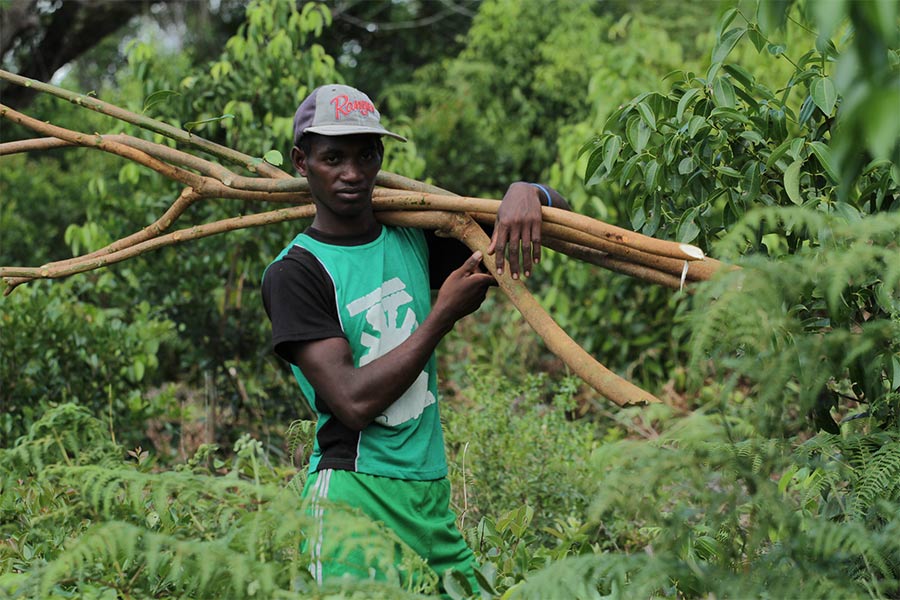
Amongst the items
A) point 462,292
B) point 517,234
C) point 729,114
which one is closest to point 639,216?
point 729,114

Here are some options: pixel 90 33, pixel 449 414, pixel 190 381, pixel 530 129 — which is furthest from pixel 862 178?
pixel 90 33

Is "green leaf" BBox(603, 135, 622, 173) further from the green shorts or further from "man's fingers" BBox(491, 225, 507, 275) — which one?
the green shorts

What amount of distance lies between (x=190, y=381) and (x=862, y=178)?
11.7ft

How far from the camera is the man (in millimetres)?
2049

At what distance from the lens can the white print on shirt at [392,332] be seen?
7.06 ft

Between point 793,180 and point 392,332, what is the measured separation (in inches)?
37.9

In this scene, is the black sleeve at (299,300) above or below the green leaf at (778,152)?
below

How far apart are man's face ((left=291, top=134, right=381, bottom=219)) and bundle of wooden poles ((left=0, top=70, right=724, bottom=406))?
0.13m

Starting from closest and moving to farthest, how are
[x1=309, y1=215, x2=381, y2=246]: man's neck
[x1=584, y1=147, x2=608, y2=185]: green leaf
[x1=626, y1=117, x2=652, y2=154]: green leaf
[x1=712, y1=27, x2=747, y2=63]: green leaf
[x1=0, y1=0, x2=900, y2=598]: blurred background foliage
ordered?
[x1=0, y1=0, x2=900, y2=598]: blurred background foliage
[x1=309, y1=215, x2=381, y2=246]: man's neck
[x1=712, y1=27, x2=747, y2=63]: green leaf
[x1=626, y1=117, x2=652, y2=154]: green leaf
[x1=584, y1=147, x2=608, y2=185]: green leaf

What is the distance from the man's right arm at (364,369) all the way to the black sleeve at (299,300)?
0.09 ft

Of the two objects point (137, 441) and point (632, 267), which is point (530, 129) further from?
point (632, 267)

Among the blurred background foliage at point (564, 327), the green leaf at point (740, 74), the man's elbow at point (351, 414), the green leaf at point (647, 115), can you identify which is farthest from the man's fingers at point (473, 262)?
the green leaf at point (740, 74)

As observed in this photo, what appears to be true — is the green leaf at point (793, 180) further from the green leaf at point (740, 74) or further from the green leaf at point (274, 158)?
the green leaf at point (274, 158)

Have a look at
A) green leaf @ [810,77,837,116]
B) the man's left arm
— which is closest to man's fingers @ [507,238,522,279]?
the man's left arm
